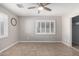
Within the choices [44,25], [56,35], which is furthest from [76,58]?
[56,35]

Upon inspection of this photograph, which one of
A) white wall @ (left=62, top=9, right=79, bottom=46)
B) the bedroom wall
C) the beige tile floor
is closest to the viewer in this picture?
the beige tile floor

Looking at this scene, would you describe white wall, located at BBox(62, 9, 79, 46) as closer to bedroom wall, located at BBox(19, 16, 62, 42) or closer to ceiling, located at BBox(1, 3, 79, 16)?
bedroom wall, located at BBox(19, 16, 62, 42)

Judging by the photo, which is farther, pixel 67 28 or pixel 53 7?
pixel 67 28

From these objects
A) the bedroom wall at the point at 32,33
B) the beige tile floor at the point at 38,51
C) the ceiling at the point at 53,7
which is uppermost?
the ceiling at the point at 53,7

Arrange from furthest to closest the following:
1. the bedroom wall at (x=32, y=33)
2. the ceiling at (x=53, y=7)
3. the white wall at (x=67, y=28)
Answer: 1. the white wall at (x=67, y=28)
2. the bedroom wall at (x=32, y=33)
3. the ceiling at (x=53, y=7)

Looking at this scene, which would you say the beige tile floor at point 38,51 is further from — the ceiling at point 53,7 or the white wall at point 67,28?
the ceiling at point 53,7

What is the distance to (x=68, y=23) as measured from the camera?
3.31m

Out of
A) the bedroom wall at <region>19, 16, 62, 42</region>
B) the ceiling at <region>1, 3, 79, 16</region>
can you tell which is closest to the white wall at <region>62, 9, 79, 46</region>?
the bedroom wall at <region>19, 16, 62, 42</region>

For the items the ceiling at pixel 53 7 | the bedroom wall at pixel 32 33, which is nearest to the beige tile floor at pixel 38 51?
the bedroom wall at pixel 32 33

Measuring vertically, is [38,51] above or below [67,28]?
below

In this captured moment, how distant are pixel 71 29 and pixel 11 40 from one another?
2294 mm

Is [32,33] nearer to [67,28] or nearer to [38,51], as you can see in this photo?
[38,51]

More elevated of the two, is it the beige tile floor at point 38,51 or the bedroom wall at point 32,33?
the bedroom wall at point 32,33

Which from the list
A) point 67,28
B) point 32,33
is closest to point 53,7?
point 32,33
